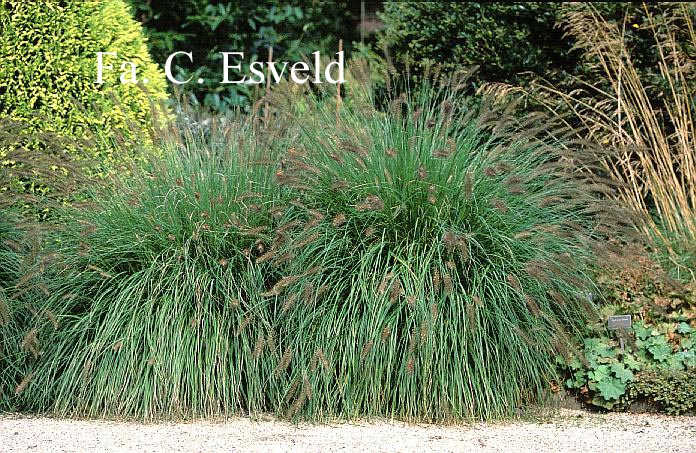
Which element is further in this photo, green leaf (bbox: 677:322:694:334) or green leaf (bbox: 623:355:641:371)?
green leaf (bbox: 677:322:694:334)

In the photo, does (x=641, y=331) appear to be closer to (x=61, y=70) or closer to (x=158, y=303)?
(x=158, y=303)

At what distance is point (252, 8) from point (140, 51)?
317 centimetres

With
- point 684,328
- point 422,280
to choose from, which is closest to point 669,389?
point 684,328

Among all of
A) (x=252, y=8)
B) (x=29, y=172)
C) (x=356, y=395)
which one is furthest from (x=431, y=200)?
(x=252, y=8)

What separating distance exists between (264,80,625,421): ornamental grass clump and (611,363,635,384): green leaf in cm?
26

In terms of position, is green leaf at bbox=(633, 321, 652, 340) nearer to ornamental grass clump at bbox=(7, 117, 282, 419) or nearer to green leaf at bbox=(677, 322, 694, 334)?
green leaf at bbox=(677, 322, 694, 334)

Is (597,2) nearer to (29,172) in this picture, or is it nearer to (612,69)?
(612,69)

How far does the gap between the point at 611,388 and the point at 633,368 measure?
16cm

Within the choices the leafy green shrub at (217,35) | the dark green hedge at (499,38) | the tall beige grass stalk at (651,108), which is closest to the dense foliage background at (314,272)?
the tall beige grass stalk at (651,108)

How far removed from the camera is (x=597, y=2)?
22.1 ft

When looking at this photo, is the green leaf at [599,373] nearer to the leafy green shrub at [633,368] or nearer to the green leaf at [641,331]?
the leafy green shrub at [633,368]

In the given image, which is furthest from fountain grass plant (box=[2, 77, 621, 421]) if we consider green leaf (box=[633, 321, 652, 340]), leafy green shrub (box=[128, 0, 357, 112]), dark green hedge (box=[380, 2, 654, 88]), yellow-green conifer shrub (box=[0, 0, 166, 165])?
leafy green shrub (box=[128, 0, 357, 112])

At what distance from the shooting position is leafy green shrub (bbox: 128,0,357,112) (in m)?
8.72

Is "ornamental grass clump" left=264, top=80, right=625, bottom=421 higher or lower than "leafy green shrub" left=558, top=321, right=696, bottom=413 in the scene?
higher
